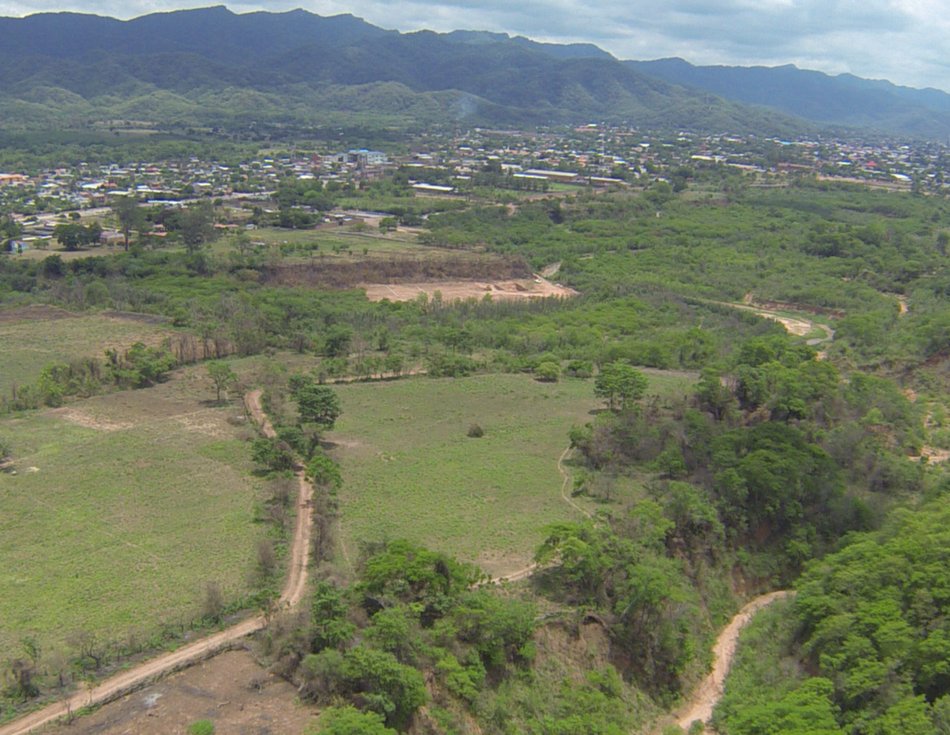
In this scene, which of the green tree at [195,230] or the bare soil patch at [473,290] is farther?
the green tree at [195,230]

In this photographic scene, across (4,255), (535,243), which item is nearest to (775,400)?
(535,243)

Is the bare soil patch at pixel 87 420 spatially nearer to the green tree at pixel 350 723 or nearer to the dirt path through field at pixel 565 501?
the dirt path through field at pixel 565 501

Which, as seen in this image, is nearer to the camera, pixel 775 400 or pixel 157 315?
pixel 775 400

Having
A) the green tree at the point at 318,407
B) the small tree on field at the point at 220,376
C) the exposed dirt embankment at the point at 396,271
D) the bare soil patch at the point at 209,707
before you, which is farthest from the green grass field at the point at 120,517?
the exposed dirt embankment at the point at 396,271

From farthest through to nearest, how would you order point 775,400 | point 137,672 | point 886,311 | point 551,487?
point 886,311, point 775,400, point 551,487, point 137,672

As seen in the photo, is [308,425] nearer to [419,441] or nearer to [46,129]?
[419,441]

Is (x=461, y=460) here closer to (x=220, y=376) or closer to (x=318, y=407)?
(x=318, y=407)

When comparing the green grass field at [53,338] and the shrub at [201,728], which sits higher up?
the shrub at [201,728]
